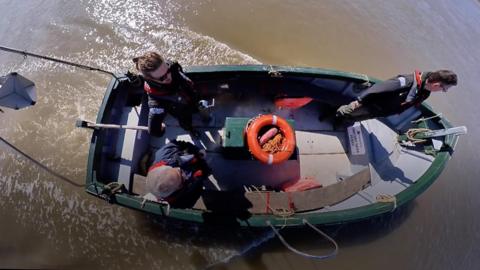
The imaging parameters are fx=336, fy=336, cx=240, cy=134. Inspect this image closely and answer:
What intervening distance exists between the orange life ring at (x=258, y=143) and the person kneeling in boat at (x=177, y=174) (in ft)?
2.26

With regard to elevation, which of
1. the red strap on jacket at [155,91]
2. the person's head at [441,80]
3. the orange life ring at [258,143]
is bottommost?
the orange life ring at [258,143]

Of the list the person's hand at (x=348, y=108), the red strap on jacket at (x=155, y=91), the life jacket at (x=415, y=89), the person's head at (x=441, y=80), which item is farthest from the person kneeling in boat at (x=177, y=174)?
the person's head at (x=441, y=80)

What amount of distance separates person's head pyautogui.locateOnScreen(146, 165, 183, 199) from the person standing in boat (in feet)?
8.57

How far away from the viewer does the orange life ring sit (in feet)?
12.9

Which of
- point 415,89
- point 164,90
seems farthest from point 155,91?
point 415,89

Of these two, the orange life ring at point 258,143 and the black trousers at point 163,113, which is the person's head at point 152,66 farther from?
the orange life ring at point 258,143

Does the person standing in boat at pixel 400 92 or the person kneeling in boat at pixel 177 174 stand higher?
the person standing in boat at pixel 400 92

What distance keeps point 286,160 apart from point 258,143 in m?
0.72

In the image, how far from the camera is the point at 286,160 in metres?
4.57

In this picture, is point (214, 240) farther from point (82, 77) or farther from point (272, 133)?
point (82, 77)

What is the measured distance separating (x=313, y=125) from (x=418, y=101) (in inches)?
62.7

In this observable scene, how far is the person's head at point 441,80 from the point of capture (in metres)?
3.78

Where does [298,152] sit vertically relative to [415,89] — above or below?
below

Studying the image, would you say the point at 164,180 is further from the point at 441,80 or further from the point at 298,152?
the point at 441,80
